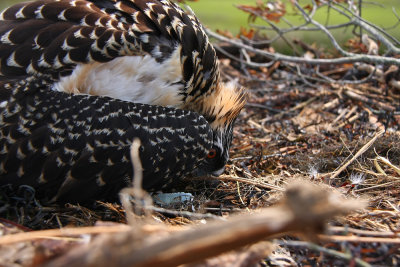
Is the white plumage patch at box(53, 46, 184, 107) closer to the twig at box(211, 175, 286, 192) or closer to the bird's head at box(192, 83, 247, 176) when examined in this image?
the bird's head at box(192, 83, 247, 176)

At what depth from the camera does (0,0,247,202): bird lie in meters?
2.55

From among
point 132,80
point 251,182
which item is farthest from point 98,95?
point 251,182

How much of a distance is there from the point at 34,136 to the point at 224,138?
1.49 meters

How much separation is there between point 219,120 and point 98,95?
1039 millimetres

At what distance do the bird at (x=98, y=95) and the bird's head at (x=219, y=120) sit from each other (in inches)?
0.7

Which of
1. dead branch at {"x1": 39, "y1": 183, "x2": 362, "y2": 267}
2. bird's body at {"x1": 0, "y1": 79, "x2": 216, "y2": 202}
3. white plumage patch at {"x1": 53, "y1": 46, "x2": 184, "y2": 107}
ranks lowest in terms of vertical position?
bird's body at {"x1": 0, "y1": 79, "x2": 216, "y2": 202}

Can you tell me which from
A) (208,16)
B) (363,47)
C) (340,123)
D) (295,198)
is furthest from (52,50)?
(208,16)

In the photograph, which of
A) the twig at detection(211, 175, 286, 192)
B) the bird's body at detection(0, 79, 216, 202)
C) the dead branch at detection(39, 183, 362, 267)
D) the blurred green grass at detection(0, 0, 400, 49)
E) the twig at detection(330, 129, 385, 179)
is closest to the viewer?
the dead branch at detection(39, 183, 362, 267)

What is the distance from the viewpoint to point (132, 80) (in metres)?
2.96

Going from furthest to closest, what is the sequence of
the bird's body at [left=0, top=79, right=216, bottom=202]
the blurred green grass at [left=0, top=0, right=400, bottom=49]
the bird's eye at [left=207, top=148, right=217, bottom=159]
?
the blurred green grass at [left=0, top=0, right=400, bottom=49]
the bird's eye at [left=207, top=148, right=217, bottom=159]
the bird's body at [left=0, top=79, right=216, bottom=202]

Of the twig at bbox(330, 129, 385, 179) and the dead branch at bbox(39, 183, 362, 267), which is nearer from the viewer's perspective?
the dead branch at bbox(39, 183, 362, 267)

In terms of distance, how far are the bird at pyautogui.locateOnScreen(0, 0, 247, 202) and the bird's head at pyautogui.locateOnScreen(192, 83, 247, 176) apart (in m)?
0.02

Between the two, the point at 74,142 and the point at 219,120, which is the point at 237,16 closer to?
the point at 219,120

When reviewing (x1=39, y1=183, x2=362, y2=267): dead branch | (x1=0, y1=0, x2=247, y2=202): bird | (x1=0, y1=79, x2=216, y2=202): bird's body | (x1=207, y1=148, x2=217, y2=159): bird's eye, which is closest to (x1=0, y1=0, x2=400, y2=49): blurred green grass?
(x1=207, y1=148, x2=217, y2=159): bird's eye
